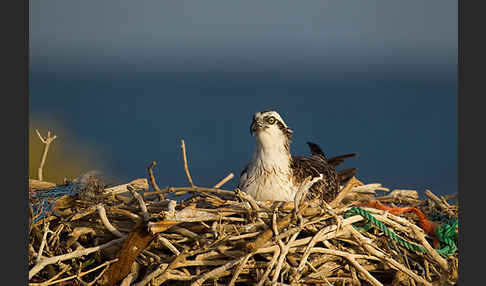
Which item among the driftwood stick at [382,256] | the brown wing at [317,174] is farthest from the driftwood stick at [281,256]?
the brown wing at [317,174]

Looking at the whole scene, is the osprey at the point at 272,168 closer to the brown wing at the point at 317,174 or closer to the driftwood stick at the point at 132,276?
the brown wing at the point at 317,174

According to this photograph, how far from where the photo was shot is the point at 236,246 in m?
3.14

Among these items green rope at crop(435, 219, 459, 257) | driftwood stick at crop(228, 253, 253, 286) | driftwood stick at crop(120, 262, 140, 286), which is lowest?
driftwood stick at crop(120, 262, 140, 286)

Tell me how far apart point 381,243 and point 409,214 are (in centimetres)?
53

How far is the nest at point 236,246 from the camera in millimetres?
3033

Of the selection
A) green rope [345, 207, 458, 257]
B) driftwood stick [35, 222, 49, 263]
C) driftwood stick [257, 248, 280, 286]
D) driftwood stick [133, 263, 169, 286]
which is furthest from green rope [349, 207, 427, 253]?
driftwood stick [35, 222, 49, 263]

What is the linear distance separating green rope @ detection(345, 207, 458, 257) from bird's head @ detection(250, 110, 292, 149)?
0.93 metres

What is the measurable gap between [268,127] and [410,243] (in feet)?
4.02

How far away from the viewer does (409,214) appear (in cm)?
375

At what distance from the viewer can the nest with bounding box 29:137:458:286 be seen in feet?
9.95

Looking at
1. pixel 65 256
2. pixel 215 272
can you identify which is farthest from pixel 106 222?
pixel 215 272

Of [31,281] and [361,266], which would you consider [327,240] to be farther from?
[31,281]

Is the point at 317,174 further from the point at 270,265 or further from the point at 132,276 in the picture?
the point at 132,276

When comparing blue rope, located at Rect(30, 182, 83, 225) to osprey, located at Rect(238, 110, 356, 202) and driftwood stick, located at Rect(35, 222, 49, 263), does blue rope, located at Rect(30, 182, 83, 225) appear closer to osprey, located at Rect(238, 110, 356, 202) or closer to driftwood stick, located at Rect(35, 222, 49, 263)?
driftwood stick, located at Rect(35, 222, 49, 263)
